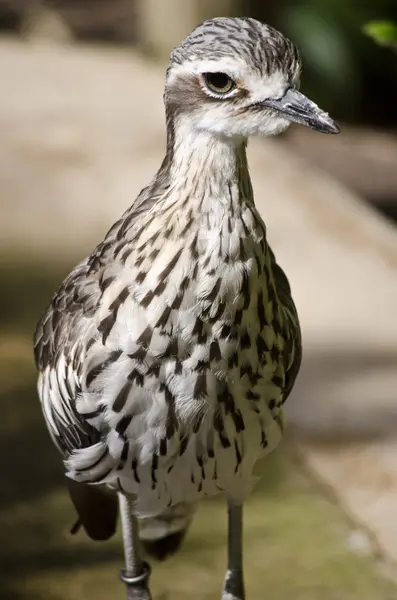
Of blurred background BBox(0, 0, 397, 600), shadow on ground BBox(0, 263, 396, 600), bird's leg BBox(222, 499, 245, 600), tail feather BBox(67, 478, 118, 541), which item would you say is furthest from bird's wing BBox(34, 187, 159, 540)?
blurred background BBox(0, 0, 397, 600)

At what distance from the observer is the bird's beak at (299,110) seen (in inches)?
82.5

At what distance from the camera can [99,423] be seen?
8.29ft

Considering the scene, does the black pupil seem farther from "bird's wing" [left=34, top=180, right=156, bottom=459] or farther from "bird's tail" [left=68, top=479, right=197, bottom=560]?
"bird's tail" [left=68, top=479, right=197, bottom=560]

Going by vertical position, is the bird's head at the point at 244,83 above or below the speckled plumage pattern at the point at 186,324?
above

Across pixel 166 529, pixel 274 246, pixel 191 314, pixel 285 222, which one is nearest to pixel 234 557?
pixel 166 529

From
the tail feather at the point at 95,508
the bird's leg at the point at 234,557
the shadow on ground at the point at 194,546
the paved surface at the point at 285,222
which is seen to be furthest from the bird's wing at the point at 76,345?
the paved surface at the point at 285,222

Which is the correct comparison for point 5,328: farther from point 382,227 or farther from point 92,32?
point 92,32

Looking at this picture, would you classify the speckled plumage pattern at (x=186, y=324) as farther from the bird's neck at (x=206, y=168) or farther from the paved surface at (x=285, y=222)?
the paved surface at (x=285, y=222)

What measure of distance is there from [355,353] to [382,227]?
1069mm

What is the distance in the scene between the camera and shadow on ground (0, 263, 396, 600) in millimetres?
3365

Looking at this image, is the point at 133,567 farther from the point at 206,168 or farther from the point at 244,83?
the point at 244,83

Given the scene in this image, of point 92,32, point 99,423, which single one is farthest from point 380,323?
point 92,32

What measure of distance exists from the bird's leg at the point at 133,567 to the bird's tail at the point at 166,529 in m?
0.05

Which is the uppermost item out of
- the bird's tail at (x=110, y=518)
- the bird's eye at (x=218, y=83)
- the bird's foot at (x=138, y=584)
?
the bird's eye at (x=218, y=83)
